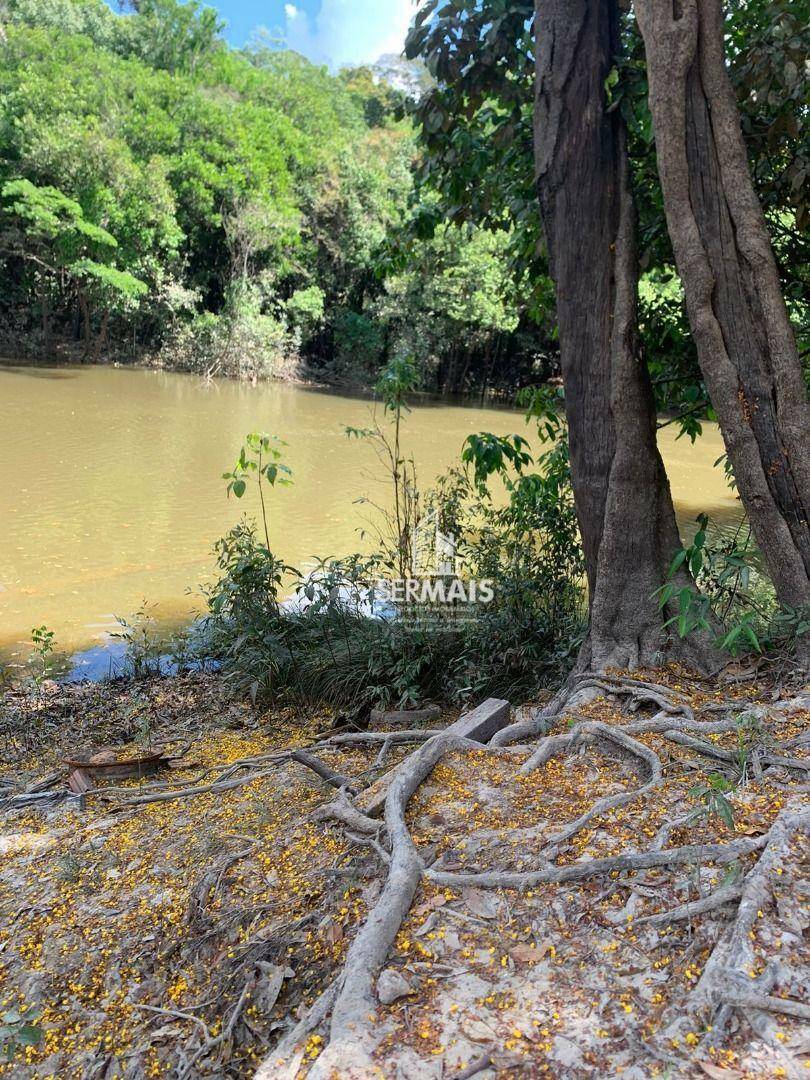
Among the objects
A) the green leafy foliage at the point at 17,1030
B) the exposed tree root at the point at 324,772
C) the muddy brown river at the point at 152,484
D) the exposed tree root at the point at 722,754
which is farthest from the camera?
the muddy brown river at the point at 152,484

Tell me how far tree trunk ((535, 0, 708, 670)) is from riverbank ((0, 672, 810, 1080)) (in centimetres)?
45

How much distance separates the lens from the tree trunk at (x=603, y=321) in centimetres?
373

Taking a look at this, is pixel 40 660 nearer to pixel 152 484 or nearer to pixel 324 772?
pixel 324 772

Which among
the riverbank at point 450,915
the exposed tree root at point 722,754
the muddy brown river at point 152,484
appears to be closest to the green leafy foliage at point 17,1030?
the riverbank at point 450,915

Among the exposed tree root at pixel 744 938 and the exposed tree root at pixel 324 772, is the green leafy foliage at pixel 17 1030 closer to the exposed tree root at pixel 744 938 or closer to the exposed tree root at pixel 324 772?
the exposed tree root at pixel 324 772

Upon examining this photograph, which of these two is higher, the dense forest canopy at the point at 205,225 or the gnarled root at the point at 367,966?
the dense forest canopy at the point at 205,225

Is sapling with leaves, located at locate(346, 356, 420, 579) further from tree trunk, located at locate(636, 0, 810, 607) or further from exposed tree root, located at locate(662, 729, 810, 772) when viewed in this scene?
exposed tree root, located at locate(662, 729, 810, 772)

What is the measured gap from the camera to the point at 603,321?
3.78 m

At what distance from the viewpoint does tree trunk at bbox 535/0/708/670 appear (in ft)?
12.2

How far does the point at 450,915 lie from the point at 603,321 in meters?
2.70

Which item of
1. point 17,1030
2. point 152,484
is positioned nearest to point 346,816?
point 17,1030

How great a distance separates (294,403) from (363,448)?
7004 millimetres

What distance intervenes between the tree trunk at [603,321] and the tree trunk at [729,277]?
1.54 feet

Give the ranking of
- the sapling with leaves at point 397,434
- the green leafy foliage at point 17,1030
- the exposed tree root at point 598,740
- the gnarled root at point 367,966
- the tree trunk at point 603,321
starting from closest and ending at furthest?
the gnarled root at point 367,966, the green leafy foliage at point 17,1030, the exposed tree root at point 598,740, the tree trunk at point 603,321, the sapling with leaves at point 397,434
